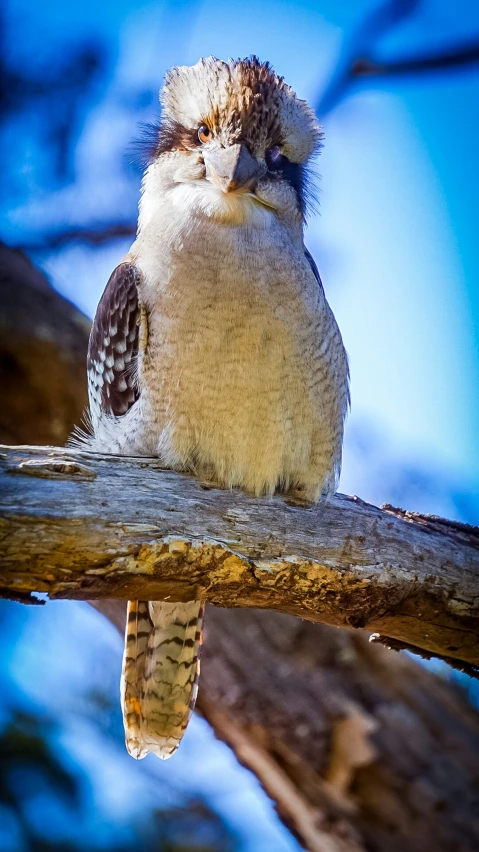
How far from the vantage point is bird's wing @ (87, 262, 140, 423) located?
2363mm

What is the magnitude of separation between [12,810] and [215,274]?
7.89 feet

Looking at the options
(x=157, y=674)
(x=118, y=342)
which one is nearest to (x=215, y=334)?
(x=118, y=342)

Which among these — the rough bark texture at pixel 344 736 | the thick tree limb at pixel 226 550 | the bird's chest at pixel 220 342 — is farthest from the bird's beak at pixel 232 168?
the rough bark texture at pixel 344 736

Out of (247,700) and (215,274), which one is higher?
(215,274)

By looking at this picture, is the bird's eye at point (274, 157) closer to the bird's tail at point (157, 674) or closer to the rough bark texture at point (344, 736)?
the bird's tail at point (157, 674)

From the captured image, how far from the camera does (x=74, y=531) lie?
1708mm

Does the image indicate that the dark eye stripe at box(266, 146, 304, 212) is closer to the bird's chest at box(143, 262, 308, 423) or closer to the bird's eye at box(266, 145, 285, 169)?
the bird's eye at box(266, 145, 285, 169)

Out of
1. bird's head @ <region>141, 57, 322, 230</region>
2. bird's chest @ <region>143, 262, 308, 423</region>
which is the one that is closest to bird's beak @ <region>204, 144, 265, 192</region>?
bird's head @ <region>141, 57, 322, 230</region>

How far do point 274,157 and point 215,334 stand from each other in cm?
62

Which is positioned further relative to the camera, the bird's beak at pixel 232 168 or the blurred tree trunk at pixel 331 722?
the blurred tree trunk at pixel 331 722

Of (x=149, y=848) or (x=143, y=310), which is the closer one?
(x=143, y=310)

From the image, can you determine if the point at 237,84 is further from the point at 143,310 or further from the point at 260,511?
the point at 260,511

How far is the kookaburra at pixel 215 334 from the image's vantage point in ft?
7.29

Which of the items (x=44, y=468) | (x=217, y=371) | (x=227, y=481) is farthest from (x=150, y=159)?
(x=44, y=468)
